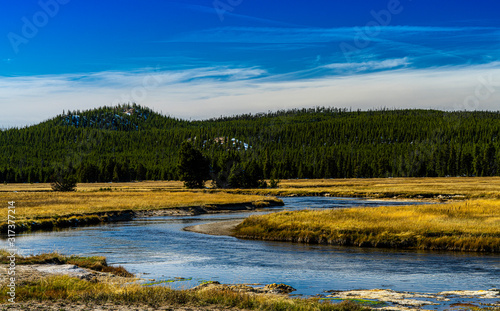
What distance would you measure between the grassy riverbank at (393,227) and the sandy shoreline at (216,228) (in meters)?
1.26

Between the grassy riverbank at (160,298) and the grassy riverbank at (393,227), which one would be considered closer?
the grassy riverbank at (160,298)

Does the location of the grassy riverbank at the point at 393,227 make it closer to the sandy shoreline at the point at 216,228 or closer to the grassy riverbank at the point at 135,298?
the sandy shoreline at the point at 216,228

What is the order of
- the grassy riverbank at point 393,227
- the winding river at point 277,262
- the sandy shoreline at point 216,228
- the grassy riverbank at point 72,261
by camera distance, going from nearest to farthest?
1. the winding river at point 277,262
2. the grassy riverbank at point 72,261
3. the grassy riverbank at point 393,227
4. the sandy shoreline at point 216,228

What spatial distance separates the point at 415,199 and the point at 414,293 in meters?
65.8

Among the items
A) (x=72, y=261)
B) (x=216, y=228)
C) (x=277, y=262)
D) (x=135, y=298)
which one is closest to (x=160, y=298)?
(x=135, y=298)

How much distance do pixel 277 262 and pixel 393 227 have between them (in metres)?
12.1

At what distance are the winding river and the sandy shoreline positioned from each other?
256 centimetres

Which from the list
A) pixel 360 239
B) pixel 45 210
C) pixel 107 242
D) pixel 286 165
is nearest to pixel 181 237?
pixel 107 242

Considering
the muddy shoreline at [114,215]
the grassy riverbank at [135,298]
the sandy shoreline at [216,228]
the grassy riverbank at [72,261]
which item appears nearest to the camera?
the grassy riverbank at [135,298]

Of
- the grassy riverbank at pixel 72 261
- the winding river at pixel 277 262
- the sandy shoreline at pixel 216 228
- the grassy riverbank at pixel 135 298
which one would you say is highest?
the grassy riverbank at pixel 135 298

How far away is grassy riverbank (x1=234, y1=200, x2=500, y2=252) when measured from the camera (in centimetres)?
3073

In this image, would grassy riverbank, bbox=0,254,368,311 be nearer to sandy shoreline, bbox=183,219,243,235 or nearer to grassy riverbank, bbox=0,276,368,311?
grassy riverbank, bbox=0,276,368,311

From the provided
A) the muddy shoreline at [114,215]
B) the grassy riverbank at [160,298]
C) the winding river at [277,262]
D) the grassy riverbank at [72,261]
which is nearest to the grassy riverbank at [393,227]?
the winding river at [277,262]

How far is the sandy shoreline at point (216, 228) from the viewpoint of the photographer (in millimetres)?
41062
